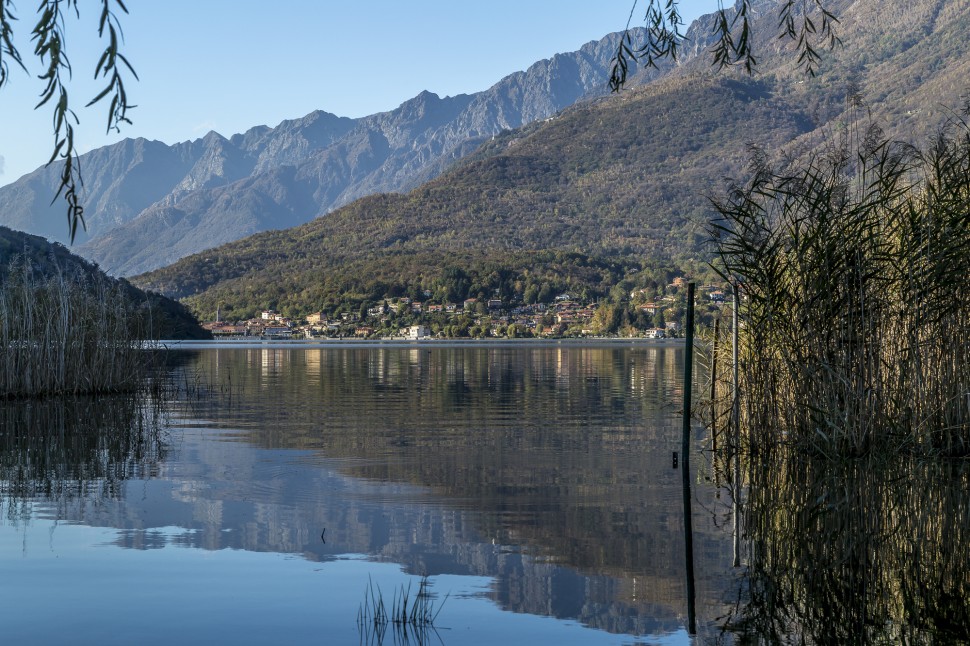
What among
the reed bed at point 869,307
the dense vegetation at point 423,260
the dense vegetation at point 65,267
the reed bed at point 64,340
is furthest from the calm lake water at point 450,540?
the dense vegetation at point 423,260

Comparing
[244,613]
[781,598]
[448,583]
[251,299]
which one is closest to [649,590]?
[781,598]

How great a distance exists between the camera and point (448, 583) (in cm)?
875

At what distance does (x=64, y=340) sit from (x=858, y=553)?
21819mm

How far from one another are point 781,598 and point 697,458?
9.14 metres

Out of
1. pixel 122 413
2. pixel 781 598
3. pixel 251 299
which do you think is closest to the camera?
pixel 781 598

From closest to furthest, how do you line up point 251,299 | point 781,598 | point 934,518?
point 781,598, point 934,518, point 251,299

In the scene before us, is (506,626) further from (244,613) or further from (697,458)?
(697,458)

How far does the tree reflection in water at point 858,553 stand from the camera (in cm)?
729

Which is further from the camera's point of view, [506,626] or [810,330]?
[810,330]

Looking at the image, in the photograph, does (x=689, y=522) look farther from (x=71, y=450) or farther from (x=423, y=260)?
(x=423, y=260)

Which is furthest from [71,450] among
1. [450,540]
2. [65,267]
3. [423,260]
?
[423,260]

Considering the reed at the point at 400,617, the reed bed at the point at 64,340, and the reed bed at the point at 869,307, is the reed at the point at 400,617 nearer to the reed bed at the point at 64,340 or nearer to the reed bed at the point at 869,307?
the reed bed at the point at 869,307

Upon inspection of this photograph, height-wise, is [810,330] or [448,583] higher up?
[810,330]

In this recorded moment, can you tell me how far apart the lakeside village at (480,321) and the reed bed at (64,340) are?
110m
